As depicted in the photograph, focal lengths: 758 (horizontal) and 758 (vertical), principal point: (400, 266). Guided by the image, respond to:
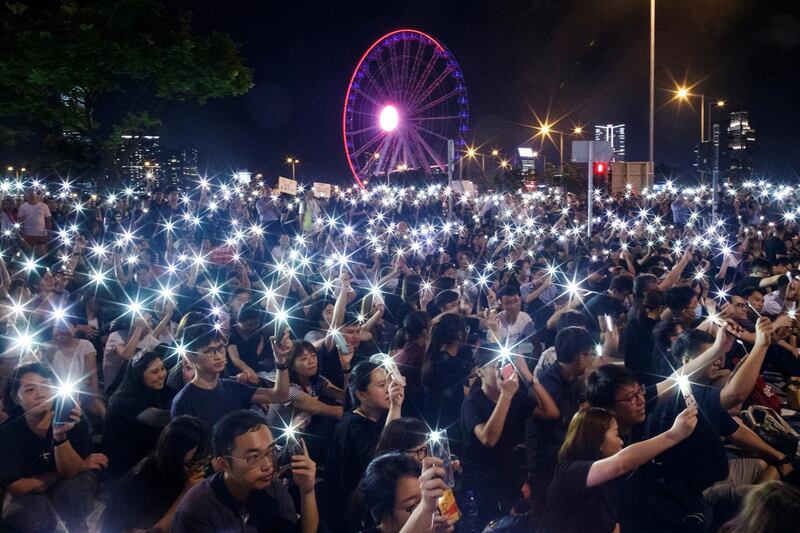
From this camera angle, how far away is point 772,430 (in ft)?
16.3

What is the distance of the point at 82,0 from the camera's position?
18.7 metres

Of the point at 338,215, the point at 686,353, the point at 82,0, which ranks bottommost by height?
the point at 686,353

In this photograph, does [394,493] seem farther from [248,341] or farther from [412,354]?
[248,341]

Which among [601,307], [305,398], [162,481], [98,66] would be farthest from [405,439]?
[98,66]

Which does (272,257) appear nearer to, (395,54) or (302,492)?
(302,492)

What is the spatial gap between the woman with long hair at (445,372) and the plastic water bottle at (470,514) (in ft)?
2.78

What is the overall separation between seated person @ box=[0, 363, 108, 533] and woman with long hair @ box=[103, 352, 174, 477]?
0.24 m

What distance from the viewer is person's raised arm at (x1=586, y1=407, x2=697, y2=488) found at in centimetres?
356

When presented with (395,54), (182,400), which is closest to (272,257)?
(182,400)

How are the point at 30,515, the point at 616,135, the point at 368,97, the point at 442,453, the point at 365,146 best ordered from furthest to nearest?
the point at 616,135 → the point at 365,146 → the point at 368,97 → the point at 30,515 → the point at 442,453

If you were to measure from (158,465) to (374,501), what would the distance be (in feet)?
3.93

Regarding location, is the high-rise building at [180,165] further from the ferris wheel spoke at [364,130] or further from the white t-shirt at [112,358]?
the white t-shirt at [112,358]

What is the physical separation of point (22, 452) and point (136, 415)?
75 cm

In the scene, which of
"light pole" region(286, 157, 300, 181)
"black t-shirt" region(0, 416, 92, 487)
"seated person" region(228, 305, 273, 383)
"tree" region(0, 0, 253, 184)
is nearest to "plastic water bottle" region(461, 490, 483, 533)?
"black t-shirt" region(0, 416, 92, 487)
